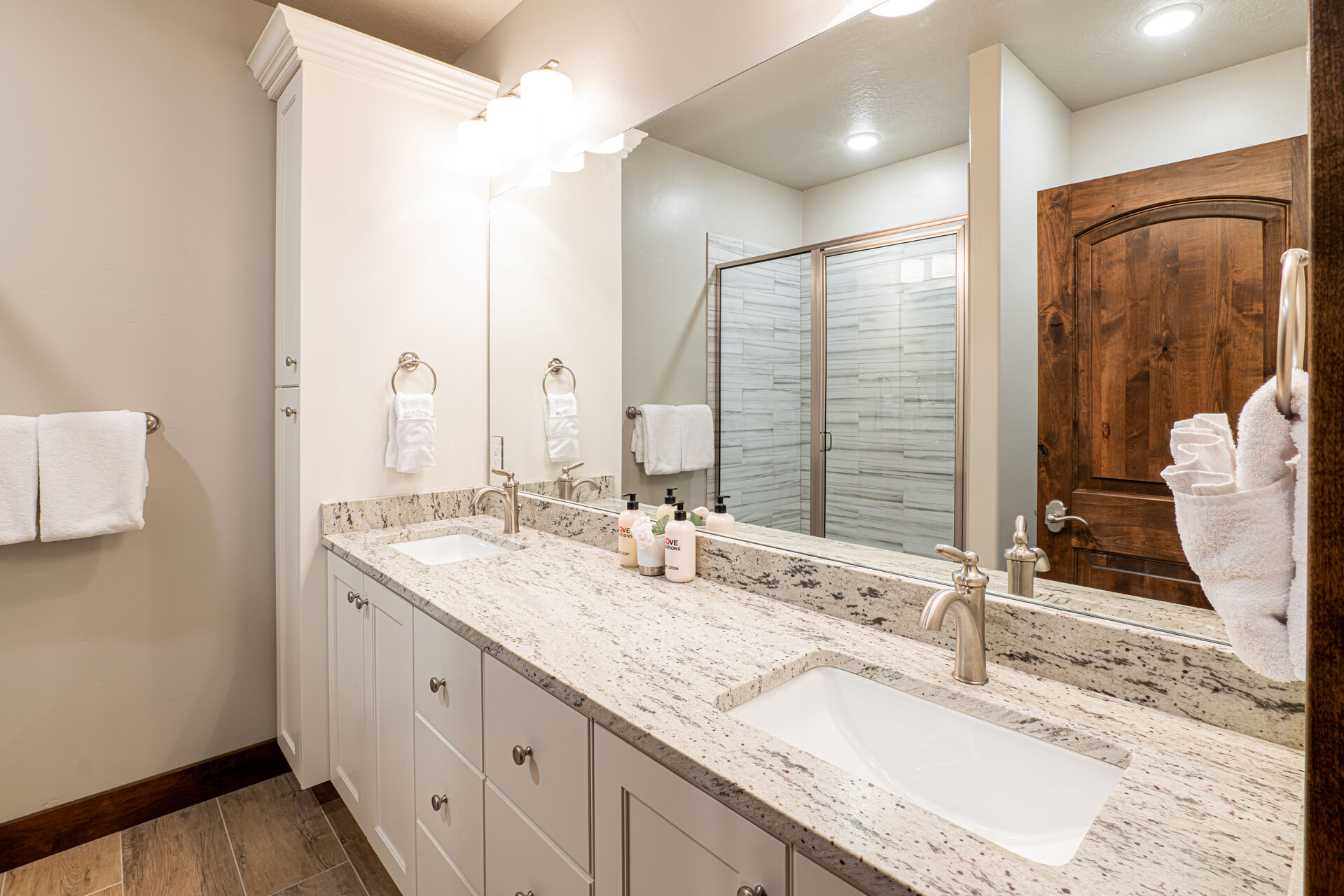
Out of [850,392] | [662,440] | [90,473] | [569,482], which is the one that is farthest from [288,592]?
[850,392]

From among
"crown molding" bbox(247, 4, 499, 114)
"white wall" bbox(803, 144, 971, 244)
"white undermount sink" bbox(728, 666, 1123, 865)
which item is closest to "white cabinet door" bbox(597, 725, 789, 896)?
"white undermount sink" bbox(728, 666, 1123, 865)

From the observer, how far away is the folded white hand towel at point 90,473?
168cm

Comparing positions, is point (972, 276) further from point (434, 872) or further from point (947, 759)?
point (434, 872)

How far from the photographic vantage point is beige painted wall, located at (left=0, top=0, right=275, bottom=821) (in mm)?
1747

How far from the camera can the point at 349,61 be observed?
190 centimetres

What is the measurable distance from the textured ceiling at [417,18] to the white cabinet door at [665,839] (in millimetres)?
2324

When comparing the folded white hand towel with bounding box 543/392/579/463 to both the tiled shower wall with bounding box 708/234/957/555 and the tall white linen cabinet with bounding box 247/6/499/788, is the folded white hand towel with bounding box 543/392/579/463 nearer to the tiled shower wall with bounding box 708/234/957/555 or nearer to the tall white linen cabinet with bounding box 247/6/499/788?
the tall white linen cabinet with bounding box 247/6/499/788

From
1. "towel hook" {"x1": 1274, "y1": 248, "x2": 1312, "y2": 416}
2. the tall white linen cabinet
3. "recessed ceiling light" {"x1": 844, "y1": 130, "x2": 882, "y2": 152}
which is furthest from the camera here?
the tall white linen cabinet

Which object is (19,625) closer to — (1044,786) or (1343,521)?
(1044,786)

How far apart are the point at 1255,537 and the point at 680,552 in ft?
3.41

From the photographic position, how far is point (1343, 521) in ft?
1.20

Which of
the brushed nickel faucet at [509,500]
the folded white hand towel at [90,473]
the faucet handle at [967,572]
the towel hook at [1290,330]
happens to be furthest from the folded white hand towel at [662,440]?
the folded white hand towel at [90,473]

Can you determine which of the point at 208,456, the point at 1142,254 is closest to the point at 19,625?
the point at 208,456

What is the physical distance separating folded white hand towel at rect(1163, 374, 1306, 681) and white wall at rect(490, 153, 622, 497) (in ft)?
4.53
